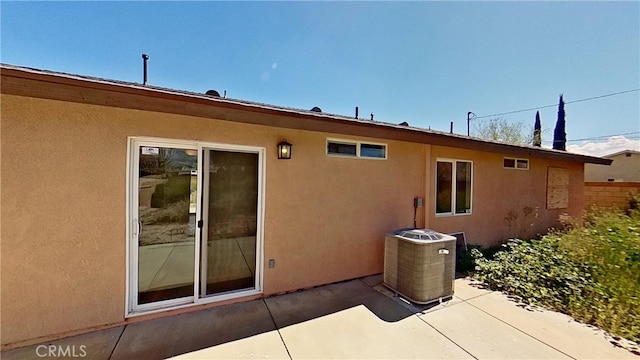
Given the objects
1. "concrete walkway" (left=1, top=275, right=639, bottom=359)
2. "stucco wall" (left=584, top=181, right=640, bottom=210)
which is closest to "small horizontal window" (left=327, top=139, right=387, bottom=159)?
"concrete walkway" (left=1, top=275, right=639, bottom=359)

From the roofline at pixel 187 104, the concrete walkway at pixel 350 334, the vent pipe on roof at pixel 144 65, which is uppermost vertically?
the vent pipe on roof at pixel 144 65

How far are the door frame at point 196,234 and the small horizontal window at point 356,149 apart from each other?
4.51ft

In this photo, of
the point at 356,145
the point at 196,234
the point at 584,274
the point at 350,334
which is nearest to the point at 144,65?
the point at 196,234

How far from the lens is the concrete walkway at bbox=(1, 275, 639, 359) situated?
2713 mm

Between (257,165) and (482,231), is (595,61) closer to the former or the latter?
(482,231)

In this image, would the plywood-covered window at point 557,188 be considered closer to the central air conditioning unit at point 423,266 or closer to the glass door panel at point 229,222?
the central air conditioning unit at point 423,266

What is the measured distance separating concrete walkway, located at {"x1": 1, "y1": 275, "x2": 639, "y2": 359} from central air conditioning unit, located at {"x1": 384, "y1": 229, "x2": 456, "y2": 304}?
228mm

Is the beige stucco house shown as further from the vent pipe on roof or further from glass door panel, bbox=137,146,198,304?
the vent pipe on roof

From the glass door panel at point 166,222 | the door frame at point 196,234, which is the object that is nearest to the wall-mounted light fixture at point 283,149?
the door frame at point 196,234

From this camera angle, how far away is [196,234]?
11.7ft

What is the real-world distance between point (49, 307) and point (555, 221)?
516 inches

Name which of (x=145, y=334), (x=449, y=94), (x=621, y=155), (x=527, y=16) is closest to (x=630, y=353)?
(x=145, y=334)

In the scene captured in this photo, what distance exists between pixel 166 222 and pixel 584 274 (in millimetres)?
7164

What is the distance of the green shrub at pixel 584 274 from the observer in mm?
3506
